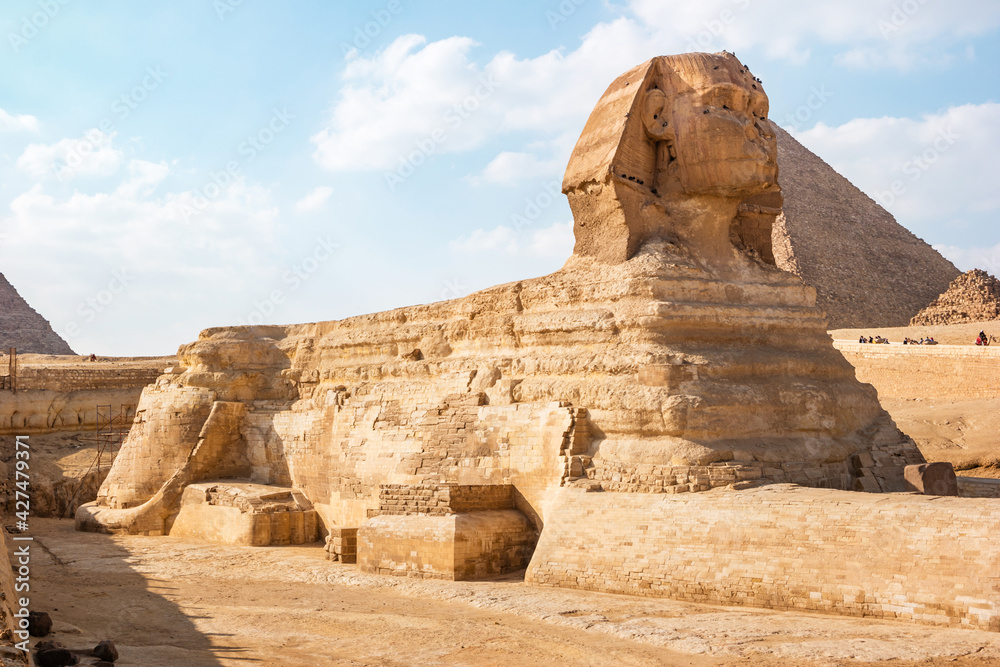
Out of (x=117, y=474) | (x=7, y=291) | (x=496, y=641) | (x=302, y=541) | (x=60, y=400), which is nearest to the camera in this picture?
Result: (x=496, y=641)

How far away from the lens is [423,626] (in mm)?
7422

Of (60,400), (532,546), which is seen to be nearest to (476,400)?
(532,546)

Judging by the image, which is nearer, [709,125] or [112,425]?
[709,125]

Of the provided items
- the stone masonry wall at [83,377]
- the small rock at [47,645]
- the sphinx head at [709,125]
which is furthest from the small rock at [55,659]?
the stone masonry wall at [83,377]

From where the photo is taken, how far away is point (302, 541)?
40.8 ft

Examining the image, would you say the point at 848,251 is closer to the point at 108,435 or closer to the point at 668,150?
the point at 108,435

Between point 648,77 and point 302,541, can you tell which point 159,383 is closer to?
point 302,541

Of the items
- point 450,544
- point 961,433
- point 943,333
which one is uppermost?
point 943,333

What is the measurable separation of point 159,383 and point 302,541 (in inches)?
190

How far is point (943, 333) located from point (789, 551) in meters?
35.8

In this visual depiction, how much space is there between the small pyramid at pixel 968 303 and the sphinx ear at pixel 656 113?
38428 mm

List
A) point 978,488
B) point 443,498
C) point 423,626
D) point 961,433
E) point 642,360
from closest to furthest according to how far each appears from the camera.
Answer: point 423,626 < point 642,360 < point 443,498 < point 978,488 < point 961,433

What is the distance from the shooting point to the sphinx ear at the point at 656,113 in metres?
10.1

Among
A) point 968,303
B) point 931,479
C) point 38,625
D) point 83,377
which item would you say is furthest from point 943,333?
point 38,625
